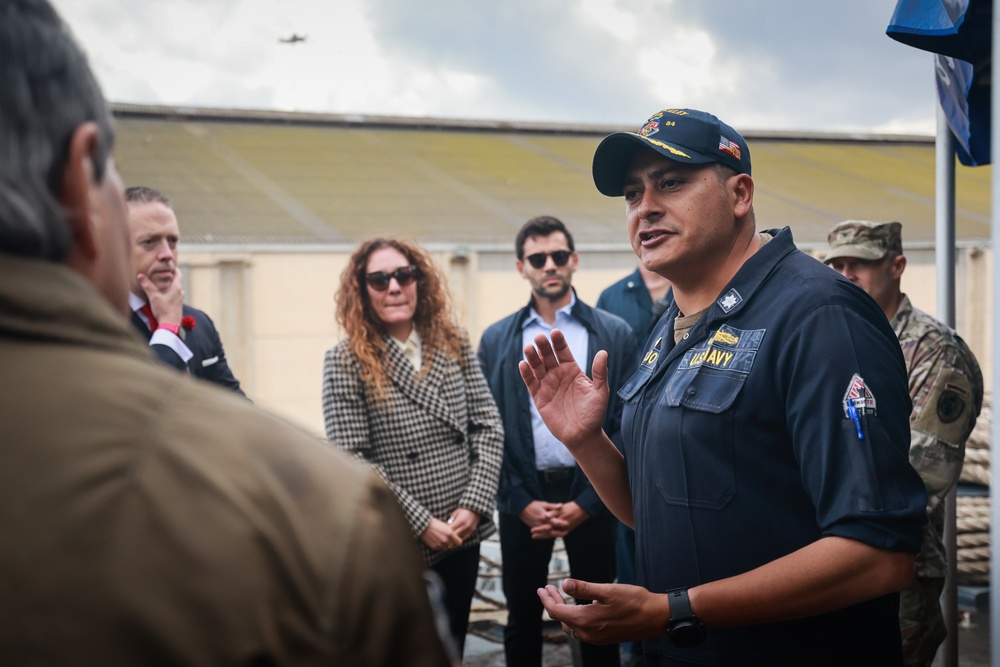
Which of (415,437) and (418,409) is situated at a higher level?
(418,409)

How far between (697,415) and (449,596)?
7.19ft

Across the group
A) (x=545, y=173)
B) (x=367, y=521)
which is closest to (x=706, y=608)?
(x=367, y=521)

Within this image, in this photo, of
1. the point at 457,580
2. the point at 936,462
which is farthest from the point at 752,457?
the point at 457,580

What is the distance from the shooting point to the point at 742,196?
91.3 inches

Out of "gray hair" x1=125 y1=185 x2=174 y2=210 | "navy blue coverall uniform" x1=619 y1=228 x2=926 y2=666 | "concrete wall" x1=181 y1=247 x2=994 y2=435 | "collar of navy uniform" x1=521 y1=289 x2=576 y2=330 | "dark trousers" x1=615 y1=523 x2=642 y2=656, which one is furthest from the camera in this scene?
"concrete wall" x1=181 y1=247 x2=994 y2=435

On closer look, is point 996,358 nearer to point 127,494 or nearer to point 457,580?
point 127,494

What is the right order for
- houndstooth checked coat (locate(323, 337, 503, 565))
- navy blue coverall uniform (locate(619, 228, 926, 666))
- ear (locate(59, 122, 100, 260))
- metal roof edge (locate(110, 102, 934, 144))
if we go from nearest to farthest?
ear (locate(59, 122, 100, 260)), navy blue coverall uniform (locate(619, 228, 926, 666)), houndstooth checked coat (locate(323, 337, 503, 565)), metal roof edge (locate(110, 102, 934, 144))

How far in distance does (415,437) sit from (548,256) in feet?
4.85

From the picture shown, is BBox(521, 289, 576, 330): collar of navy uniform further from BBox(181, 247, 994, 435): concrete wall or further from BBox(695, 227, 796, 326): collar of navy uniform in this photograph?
BBox(181, 247, 994, 435): concrete wall

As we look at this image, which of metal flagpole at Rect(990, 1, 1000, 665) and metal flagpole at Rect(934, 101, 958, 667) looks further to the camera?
metal flagpole at Rect(934, 101, 958, 667)

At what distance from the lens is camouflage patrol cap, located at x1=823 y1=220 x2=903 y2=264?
397 cm

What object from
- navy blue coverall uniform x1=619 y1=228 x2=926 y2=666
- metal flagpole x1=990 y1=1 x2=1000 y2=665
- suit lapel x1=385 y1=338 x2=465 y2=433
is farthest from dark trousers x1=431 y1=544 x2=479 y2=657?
metal flagpole x1=990 y1=1 x2=1000 y2=665

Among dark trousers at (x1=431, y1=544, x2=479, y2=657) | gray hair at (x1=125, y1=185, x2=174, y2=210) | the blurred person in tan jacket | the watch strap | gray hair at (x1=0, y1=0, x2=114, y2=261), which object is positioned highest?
gray hair at (x1=125, y1=185, x2=174, y2=210)

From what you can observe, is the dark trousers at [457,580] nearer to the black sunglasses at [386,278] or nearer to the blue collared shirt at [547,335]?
the blue collared shirt at [547,335]
